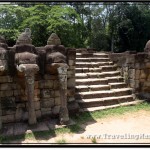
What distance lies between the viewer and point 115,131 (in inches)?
227

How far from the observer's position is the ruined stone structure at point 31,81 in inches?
218

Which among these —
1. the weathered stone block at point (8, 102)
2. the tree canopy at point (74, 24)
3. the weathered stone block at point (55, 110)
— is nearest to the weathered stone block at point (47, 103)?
the weathered stone block at point (55, 110)

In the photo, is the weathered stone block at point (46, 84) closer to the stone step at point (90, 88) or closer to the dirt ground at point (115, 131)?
the dirt ground at point (115, 131)

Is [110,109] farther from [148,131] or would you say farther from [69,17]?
[69,17]

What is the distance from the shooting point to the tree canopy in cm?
1684

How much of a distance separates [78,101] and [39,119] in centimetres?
164

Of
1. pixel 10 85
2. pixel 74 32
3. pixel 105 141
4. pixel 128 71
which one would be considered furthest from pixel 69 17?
pixel 105 141

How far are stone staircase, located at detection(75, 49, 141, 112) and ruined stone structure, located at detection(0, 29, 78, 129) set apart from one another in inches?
42.9

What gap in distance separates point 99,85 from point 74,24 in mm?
10573

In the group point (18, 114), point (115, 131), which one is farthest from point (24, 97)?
point (115, 131)

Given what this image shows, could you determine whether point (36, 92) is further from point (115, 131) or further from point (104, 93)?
point (104, 93)

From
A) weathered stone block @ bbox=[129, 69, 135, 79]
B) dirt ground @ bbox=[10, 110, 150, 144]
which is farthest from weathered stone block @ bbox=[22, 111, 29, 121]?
weathered stone block @ bbox=[129, 69, 135, 79]

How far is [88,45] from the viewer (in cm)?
2300

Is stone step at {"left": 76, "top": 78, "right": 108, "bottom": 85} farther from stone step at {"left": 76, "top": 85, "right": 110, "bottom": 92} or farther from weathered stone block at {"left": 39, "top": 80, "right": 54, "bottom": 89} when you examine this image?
weathered stone block at {"left": 39, "top": 80, "right": 54, "bottom": 89}
